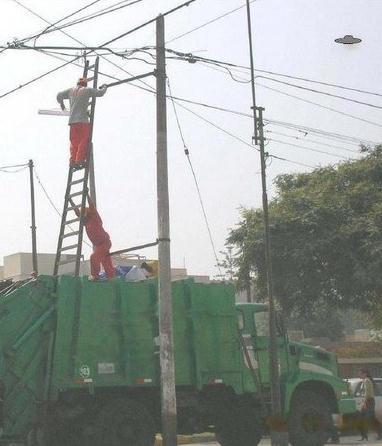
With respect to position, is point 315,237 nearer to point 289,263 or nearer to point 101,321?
point 289,263

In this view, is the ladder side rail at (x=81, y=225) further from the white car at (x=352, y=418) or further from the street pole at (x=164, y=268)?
the white car at (x=352, y=418)

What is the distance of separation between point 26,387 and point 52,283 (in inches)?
61.2

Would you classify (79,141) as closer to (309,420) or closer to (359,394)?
(309,420)

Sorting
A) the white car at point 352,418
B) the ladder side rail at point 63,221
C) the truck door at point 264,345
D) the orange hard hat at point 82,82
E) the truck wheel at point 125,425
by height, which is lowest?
the white car at point 352,418

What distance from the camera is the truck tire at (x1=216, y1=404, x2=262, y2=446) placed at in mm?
13953

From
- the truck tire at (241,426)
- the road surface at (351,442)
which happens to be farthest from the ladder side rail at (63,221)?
the road surface at (351,442)

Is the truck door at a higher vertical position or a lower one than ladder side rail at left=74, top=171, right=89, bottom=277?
lower

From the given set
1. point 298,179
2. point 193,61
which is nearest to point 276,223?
point 298,179

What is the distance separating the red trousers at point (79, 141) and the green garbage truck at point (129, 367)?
2383 mm

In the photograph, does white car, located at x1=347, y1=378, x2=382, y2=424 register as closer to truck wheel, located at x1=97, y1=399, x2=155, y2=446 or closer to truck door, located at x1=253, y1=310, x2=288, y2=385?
truck door, located at x1=253, y1=310, x2=288, y2=385

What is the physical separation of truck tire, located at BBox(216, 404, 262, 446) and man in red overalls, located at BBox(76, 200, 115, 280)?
3.13 meters

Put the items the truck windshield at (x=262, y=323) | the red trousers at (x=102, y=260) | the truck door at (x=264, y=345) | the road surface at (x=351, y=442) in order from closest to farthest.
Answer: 1. the red trousers at (x=102, y=260)
2. the truck door at (x=264, y=345)
3. the truck windshield at (x=262, y=323)
4. the road surface at (x=351, y=442)

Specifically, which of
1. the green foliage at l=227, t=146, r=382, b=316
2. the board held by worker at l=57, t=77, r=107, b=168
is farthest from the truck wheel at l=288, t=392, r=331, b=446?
the green foliage at l=227, t=146, r=382, b=316

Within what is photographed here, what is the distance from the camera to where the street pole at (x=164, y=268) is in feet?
39.6
